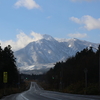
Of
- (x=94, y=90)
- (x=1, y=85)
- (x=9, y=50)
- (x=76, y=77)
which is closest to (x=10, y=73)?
(x=1, y=85)

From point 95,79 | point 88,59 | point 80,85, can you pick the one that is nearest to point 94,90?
point 80,85

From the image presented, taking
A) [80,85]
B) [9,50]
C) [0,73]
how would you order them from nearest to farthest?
[80,85] < [0,73] < [9,50]

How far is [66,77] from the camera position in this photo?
104125 mm

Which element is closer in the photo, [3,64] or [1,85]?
[3,64]

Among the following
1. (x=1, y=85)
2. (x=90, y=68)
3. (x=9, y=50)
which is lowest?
(x=1, y=85)

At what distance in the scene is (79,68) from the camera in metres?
86.7

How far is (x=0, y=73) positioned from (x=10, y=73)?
9651mm

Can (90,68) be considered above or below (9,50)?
below

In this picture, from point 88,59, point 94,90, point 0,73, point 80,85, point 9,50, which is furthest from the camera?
point 9,50

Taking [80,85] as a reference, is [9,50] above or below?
above

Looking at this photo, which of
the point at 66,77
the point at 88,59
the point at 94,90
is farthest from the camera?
the point at 66,77

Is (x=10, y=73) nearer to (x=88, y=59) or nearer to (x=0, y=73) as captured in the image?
(x=0, y=73)

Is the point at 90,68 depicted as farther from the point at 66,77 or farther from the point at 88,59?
the point at 66,77

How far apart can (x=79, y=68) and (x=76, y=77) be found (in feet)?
14.9
